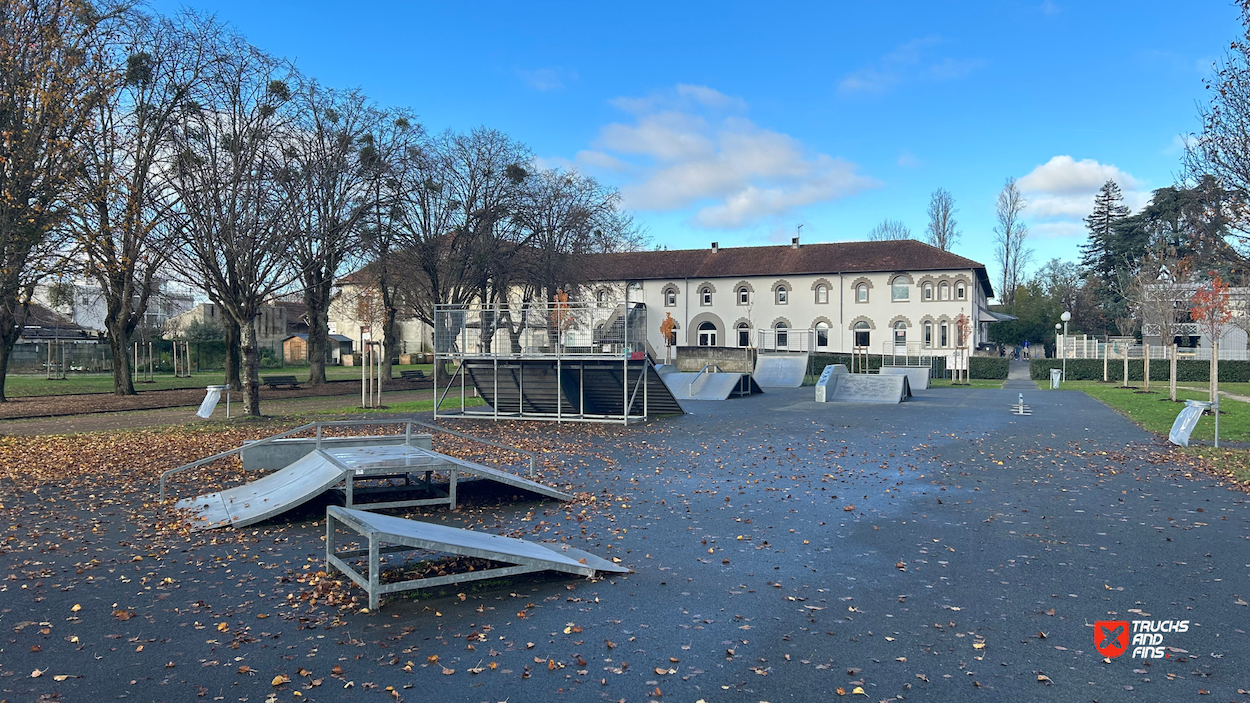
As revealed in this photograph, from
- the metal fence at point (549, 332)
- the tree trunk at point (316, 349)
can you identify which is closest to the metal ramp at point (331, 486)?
the metal fence at point (549, 332)

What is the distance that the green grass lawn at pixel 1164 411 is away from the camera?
1683 centimetres

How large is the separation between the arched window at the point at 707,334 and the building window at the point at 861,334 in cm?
1127

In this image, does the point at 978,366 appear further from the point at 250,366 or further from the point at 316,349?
the point at 250,366

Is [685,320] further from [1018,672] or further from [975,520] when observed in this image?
[1018,672]

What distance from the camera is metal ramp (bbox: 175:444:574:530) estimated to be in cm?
805

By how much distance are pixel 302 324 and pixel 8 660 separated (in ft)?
262

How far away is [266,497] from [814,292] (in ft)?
181

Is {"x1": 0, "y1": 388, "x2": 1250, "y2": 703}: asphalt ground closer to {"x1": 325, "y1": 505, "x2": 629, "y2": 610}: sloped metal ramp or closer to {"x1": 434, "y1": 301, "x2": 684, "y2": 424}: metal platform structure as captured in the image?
{"x1": 325, "y1": 505, "x2": 629, "y2": 610}: sloped metal ramp

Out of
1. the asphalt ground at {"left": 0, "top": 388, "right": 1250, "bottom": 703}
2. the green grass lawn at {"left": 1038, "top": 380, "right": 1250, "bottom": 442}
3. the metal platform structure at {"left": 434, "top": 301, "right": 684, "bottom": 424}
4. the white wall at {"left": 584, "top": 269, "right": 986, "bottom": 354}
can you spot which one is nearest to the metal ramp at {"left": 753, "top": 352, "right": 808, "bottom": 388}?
the green grass lawn at {"left": 1038, "top": 380, "right": 1250, "bottom": 442}

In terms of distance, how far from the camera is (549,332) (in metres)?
20.5

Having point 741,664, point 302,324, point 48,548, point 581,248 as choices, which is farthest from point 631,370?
point 302,324

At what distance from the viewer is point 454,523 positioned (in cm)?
839

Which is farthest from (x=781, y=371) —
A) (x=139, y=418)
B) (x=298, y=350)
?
(x=298, y=350)

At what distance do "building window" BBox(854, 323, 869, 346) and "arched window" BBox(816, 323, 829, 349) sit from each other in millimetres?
2269
